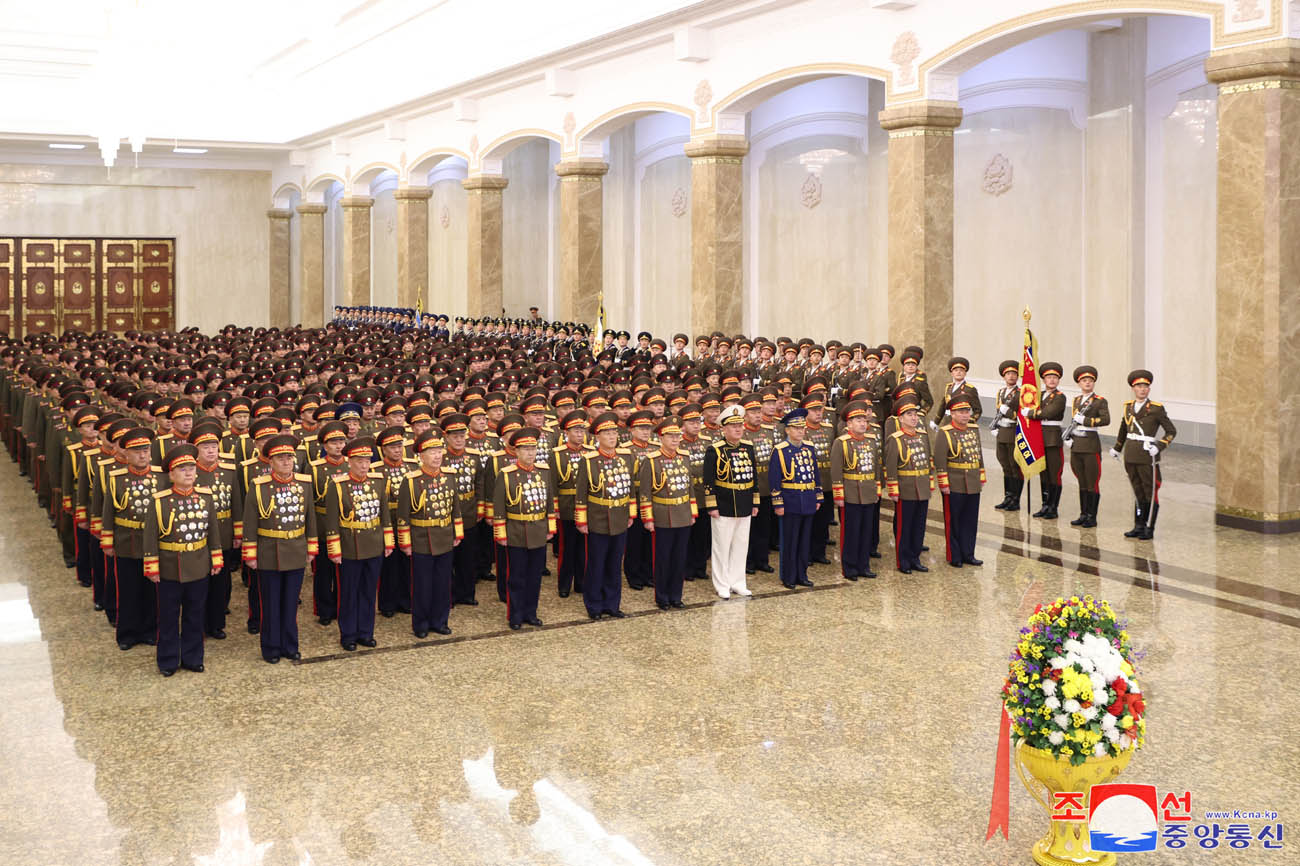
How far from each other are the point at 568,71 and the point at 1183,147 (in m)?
10.6

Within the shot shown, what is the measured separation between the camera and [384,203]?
1497 inches

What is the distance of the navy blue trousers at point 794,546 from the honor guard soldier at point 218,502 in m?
4.18

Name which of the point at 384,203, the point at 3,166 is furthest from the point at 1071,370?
the point at 3,166

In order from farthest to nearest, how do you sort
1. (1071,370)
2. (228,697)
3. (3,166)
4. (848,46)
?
(3,166)
(1071,370)
(848,46)
(228,697)

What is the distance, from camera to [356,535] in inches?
330

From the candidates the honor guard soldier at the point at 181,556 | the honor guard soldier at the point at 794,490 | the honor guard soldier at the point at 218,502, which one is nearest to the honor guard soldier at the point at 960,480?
the honor guard soldier at the point at 794,490

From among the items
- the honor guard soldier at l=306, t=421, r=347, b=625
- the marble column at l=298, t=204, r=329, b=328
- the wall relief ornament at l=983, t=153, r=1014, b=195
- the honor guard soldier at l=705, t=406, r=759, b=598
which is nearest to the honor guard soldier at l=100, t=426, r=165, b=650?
the honor guard soldier at l=306, t=421, r=347, b=625

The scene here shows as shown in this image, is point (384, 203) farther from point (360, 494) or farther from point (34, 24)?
point (360, 494)

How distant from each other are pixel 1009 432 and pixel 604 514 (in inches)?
224

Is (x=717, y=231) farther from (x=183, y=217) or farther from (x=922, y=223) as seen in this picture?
(x=183, y=217)

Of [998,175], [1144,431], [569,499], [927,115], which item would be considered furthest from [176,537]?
[998,175]

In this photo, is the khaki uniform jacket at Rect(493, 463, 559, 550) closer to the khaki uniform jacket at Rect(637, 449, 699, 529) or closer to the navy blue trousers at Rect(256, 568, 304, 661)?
the khaki uniform jacket at Rect(637, 449, 699, 529)

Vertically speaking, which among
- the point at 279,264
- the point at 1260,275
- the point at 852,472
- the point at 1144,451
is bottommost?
the point at 852,472

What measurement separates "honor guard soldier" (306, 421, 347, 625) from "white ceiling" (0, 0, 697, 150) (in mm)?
15569
